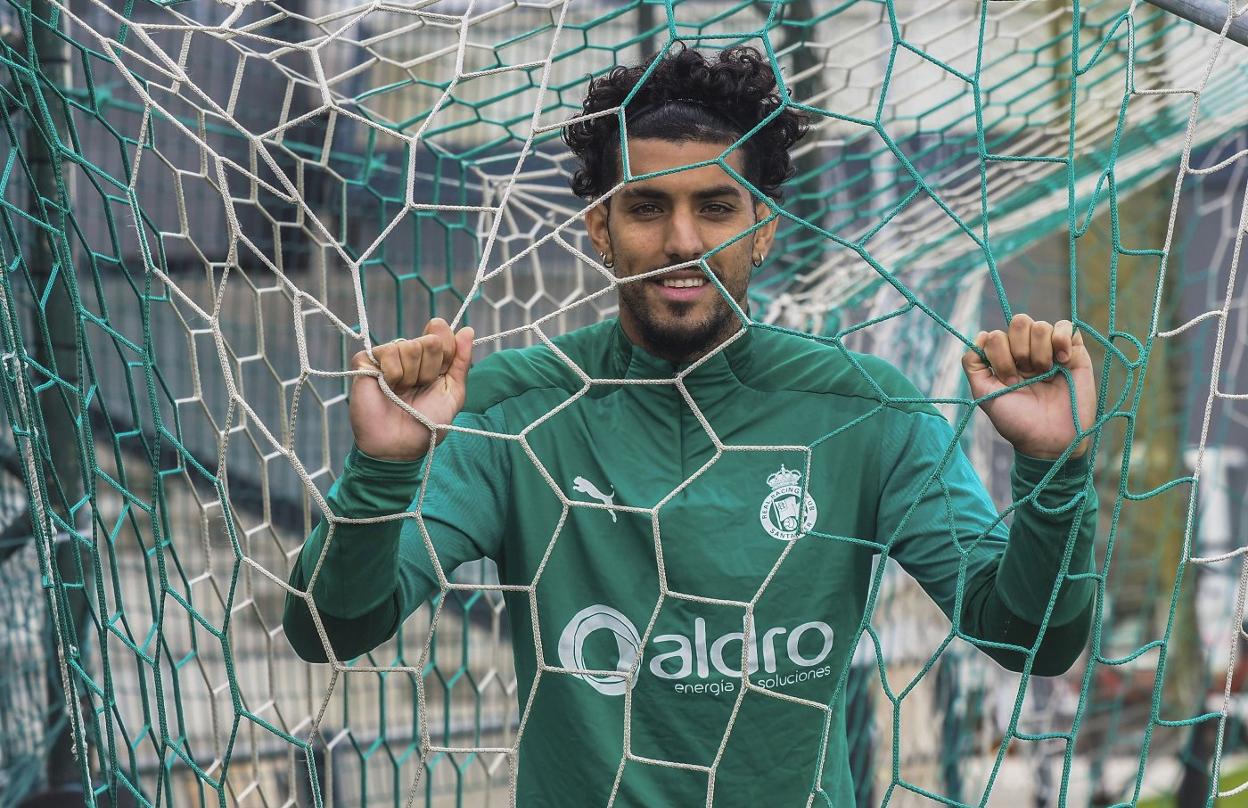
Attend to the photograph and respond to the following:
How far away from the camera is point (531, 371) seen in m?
1.95

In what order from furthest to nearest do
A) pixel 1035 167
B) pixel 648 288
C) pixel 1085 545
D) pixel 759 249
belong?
pixel 1035 167, pixel 759 249, pixel 648 288, pixel 1085 545

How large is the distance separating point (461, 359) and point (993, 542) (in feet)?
2.35

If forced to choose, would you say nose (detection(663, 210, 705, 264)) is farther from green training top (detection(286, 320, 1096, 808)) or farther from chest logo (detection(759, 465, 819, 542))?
chest logo (detection(759, 465, 819, 542))

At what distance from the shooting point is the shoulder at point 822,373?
185cm

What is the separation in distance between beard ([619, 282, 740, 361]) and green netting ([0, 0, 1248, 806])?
16cm

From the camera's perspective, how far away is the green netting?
6.27 ft

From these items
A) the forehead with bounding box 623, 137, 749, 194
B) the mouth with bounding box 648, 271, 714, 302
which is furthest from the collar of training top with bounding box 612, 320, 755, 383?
the forehead with bounding box 623, 137, 749, 194

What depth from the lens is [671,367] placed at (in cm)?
190

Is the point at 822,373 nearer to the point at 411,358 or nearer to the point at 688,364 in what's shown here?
the point at 688,364

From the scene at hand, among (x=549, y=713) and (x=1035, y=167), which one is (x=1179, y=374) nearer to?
(x=1035, y=167)

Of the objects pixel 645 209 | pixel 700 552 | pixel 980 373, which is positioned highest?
pixel 645 209

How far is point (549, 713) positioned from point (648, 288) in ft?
1.98

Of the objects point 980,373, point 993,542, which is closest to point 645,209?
point 980,373

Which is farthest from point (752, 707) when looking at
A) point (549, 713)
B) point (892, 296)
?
point (892, 296)
